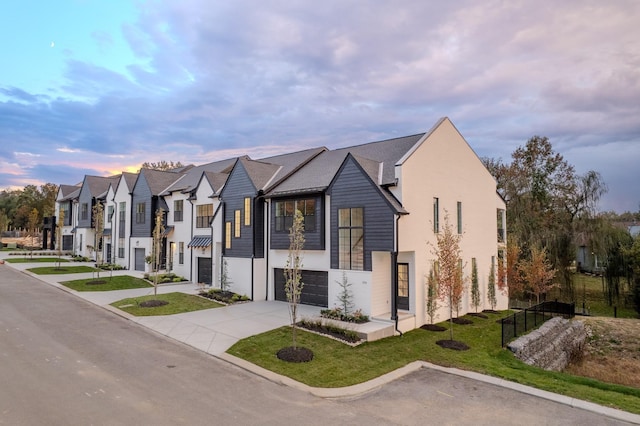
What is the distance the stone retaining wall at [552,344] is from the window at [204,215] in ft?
68.9

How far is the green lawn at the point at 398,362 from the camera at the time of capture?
411 inches

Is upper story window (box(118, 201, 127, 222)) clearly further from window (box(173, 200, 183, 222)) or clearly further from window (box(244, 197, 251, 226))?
window (box(244, 197, 251, 226))

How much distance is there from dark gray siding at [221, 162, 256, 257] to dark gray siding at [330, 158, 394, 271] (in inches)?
235

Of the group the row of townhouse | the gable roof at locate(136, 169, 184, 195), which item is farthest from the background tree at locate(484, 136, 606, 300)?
the gable roof at locate(136, 169, 184, 195)

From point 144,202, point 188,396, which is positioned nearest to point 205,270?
point 144,202

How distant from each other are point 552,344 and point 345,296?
35.0 ft

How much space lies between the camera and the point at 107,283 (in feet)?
83.8

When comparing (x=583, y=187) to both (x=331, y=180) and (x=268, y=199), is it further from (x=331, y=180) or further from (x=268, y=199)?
(x=268, y=199)

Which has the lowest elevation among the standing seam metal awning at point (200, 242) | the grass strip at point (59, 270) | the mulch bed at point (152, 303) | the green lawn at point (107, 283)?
the mulch bed at point (152, 303)

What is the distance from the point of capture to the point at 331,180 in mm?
19047

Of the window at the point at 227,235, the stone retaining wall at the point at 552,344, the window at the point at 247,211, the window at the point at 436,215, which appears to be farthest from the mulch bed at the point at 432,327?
the window at the point at 227,235

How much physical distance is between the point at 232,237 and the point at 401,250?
37.5 ft

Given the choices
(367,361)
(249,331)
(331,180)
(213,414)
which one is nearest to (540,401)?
(367,361)

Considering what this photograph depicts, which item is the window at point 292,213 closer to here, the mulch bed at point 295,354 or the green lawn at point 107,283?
the mulch bed at point 295,354
